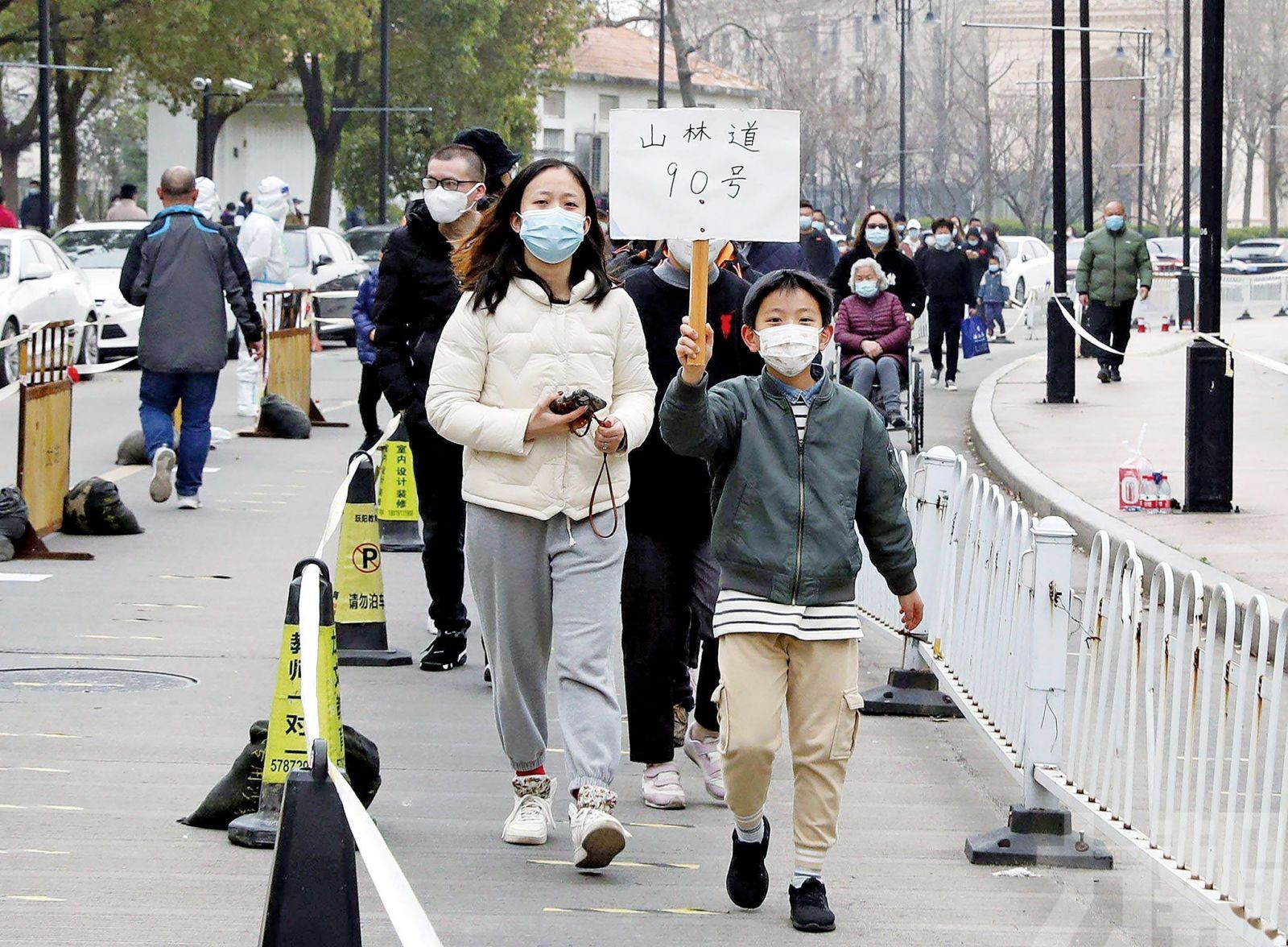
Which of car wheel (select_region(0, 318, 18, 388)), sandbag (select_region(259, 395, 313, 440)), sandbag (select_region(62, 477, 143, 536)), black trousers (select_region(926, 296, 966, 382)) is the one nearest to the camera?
sandbag (select_region(62, 477, 143, 536))

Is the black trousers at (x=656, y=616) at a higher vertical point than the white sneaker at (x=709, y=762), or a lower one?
higher

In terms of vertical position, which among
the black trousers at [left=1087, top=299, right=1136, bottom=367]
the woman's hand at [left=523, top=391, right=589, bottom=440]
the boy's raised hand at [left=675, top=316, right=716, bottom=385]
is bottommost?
the woman's hand at [left=523, top=391, right=589, bottom=440]

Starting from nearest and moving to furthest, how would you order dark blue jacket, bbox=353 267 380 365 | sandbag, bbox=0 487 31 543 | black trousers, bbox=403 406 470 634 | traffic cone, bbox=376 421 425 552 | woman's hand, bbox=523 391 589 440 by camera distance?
1. woman's hand, bbox=523 391 589 440
2. black trousers, bbox=403 406 470 634
3. sandbag, bbox=0 487 31 543
4. traffic cone, bbox=376 421 425 552
5. dark blue jacket, bbox=353 267 380 365

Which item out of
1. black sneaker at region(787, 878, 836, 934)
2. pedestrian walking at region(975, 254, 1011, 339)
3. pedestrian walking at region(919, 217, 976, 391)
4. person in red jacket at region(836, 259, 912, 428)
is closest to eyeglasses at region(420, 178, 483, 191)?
black sneaker at region(787, 878, 836, 934)

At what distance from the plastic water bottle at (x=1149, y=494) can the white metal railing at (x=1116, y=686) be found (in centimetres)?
478

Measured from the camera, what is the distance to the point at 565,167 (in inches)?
224

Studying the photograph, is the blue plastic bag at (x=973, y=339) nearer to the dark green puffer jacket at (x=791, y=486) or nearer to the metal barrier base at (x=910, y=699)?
the metal barrier base at (x=910, y=699)

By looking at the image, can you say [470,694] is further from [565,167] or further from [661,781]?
[565,167]

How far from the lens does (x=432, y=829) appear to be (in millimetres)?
6008

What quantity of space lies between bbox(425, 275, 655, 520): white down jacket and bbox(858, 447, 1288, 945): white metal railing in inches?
51.0

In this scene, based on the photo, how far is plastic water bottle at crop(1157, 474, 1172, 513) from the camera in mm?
12688

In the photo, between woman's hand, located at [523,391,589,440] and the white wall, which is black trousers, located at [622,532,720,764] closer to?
woman's hand, located at [523,391,589,440]

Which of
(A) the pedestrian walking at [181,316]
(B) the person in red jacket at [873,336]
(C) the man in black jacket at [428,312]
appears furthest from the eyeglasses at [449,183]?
(B) the person in red jacket at [873,336]

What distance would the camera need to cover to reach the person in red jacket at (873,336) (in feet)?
51.5
